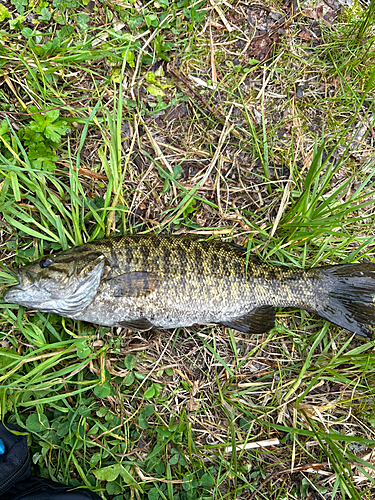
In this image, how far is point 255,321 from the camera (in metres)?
3.38

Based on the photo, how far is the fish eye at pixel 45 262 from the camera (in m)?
3.09

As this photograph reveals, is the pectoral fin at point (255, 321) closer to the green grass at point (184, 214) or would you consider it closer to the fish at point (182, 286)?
the fish at point (182, 286)

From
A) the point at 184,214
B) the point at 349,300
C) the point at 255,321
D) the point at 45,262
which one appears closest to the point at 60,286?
the point at 45,262

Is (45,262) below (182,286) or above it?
above

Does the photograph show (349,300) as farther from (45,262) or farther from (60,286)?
(45,262)

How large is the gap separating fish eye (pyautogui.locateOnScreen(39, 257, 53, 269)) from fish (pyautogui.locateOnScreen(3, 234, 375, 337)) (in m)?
0.01

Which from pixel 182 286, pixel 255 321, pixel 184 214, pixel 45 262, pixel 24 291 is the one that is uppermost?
pixel 184 214

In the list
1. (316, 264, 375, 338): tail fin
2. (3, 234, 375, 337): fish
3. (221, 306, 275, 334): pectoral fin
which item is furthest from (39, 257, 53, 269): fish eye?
(316, 264, 375, 338): tail fin

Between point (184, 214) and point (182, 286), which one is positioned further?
point (184, 214)

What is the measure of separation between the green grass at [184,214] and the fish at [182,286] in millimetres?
255

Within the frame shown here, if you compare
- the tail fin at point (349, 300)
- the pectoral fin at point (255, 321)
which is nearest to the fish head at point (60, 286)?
the pectoral fin at point (255, 321)

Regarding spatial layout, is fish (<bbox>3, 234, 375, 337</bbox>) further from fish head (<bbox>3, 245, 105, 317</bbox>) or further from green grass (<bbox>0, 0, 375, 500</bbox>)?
green grass (<bbox>0, 0, 375, 500</bbox>)

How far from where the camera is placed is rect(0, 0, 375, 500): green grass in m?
3.21

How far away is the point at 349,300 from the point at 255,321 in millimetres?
1041
